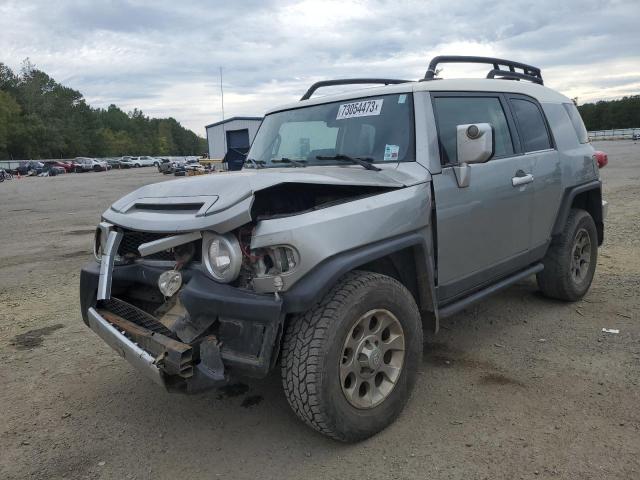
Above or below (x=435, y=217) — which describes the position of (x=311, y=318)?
below

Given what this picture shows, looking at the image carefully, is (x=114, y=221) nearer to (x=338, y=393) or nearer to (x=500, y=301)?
(x=338, y=393)

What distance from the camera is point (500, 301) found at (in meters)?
5.32

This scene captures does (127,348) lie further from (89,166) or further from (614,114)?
(614,114)

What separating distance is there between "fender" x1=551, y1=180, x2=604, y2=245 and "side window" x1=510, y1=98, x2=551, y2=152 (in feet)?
1.69

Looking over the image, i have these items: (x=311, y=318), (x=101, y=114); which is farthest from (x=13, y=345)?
(x=101, y=114)

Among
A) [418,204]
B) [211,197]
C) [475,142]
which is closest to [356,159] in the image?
[418,204]

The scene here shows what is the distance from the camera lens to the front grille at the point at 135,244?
3145 millimetres

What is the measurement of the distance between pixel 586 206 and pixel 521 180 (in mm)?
1709

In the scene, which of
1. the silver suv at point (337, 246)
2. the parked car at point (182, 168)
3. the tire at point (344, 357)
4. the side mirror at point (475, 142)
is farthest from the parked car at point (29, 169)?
the tire at point (344, 357)

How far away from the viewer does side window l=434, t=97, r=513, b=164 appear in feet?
12.0

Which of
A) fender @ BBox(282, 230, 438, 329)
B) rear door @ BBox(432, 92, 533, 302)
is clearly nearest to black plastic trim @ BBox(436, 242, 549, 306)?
rear door @ BBox(432, 92, 533, 302)

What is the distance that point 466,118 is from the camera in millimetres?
3900

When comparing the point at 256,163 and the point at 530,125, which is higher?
the point at 530,125

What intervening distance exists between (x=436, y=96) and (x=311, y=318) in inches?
75.0
